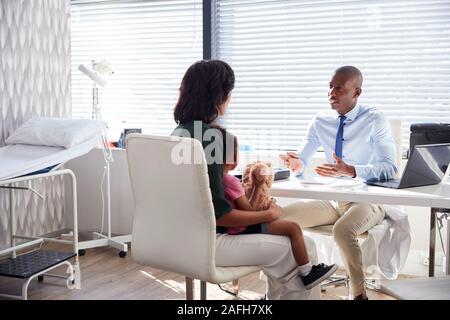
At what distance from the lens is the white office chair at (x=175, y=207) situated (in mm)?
1712

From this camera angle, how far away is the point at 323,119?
2.82 meters

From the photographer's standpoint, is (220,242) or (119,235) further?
(119,235)

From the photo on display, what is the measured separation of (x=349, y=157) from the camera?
2688mm

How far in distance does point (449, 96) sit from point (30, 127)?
2658 millimetres

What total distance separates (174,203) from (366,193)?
717mm

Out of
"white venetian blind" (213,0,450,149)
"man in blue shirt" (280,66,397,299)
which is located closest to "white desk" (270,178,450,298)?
"man in blue shirt" (280,66,397,299)

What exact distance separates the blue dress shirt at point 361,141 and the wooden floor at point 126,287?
77cm

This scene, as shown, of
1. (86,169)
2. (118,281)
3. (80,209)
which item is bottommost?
(118,281)

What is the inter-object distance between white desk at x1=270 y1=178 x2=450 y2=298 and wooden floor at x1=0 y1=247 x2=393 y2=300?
0.91m

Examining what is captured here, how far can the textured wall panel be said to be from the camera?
350 centimetres

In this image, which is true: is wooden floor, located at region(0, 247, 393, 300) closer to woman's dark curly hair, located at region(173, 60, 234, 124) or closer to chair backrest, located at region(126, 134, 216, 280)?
chair backrest, located at region(126, 134, 216, 280)

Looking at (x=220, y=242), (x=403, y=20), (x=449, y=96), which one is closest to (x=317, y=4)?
(x=403, y=20)

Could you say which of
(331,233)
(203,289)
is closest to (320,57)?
(331,233)

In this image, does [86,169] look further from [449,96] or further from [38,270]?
[449,96]
